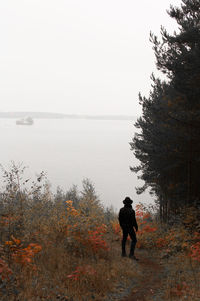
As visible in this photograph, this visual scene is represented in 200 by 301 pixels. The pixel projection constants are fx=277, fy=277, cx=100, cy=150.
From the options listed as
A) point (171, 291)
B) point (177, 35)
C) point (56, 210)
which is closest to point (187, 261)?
point (171, 291)

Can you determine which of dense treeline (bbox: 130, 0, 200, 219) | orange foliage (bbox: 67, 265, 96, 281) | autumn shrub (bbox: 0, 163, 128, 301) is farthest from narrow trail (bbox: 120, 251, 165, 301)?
dense treeline (bbox: 130, 0, 200, 219)

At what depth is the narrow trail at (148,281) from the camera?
5883 millimetres

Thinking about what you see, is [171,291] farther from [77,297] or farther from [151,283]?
[77,297]

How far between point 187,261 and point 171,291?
2.48m

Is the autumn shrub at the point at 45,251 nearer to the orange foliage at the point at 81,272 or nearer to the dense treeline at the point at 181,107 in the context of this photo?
the orange foliage at the point at 81,272

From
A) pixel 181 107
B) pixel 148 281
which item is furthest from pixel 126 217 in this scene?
pixel 181 107

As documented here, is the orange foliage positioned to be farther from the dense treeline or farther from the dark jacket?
the dense treeline

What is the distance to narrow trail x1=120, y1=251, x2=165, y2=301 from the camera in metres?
5.88

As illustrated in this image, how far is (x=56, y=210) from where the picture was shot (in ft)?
31.9

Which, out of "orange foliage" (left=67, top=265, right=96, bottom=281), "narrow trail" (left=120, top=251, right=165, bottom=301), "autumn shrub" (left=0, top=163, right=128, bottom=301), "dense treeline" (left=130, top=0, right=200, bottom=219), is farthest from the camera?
"dense treeline" (left=130, top=0, right=200, bottom=219)

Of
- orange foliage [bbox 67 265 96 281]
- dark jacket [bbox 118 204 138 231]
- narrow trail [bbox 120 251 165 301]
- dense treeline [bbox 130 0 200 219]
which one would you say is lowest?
narrow trail [bbox 120 251 165 301]

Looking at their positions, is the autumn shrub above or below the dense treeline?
below

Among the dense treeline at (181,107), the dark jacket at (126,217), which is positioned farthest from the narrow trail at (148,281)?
the dense treeline at (181,107)

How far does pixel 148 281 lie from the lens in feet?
23.1
